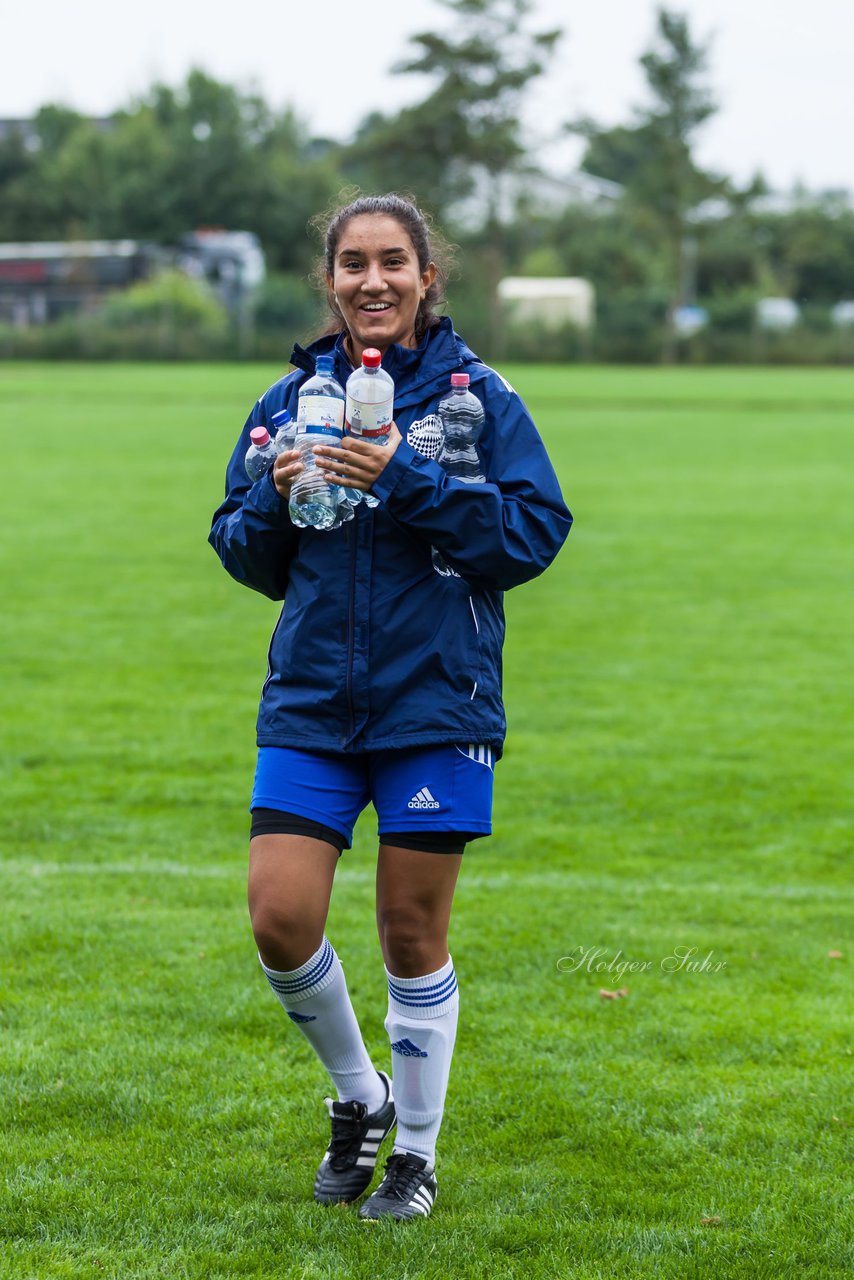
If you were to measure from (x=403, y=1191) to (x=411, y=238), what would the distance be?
2.09 metres

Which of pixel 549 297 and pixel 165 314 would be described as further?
pixel 549 297

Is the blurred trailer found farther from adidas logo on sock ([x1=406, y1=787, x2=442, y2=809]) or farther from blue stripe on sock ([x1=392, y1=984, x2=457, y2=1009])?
adidas logo on sock ([x1=406, y1=787, x2=442, y2=809])

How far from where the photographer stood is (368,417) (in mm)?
3330

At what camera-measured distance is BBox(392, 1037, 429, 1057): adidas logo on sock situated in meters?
3.65

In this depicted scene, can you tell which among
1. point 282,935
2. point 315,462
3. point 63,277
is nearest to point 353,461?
point 315,462

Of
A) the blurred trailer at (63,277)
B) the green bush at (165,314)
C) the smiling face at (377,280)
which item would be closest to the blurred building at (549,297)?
the green bush at (165,314)

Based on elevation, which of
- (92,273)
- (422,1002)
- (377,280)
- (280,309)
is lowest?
(280,309)

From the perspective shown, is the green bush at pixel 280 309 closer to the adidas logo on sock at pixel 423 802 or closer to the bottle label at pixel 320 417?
the bottle label at pixel 320 417

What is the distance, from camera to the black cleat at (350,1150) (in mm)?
3660

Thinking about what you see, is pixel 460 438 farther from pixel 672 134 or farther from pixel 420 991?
pixel 672 134

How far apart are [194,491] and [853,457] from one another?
34.8 feet

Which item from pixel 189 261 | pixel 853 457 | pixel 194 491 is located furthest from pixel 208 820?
pixel 189 261

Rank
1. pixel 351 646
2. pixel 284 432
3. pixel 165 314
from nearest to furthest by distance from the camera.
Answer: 1. pixel 351 646
2. pixel 284 432
3. pixel 165 314

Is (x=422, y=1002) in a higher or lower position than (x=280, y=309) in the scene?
higher
